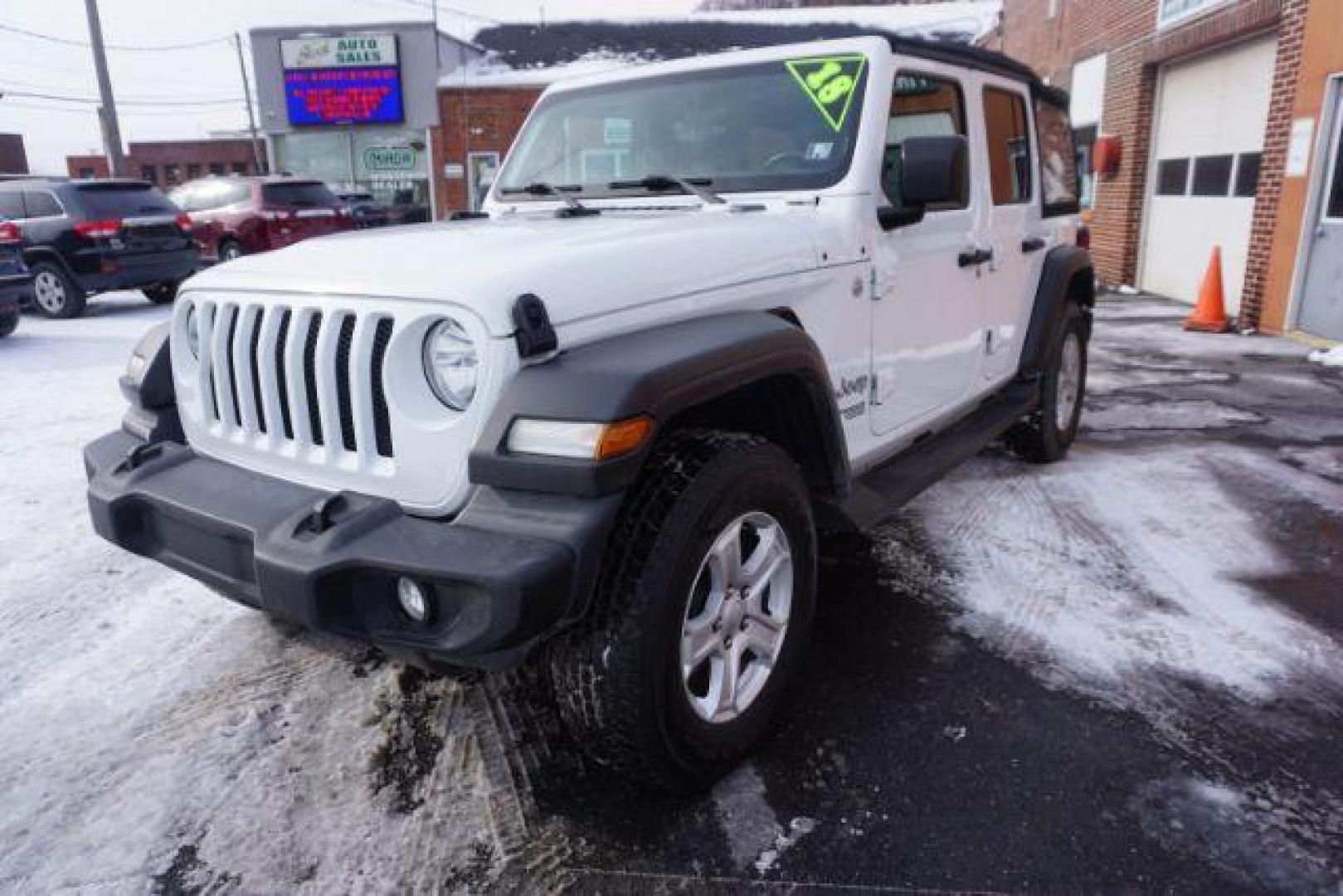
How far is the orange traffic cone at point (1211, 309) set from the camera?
9.53m

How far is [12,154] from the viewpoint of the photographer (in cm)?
4094

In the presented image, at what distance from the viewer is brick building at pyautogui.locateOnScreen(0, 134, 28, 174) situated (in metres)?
40.2

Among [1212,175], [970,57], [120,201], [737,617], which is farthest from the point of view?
[120,201]

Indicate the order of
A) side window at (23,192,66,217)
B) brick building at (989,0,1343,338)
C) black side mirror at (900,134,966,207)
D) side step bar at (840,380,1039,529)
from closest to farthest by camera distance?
black side mirror at (900,134,966,207) → side step bar at (840,380,1039,529) → brick building at (989,0,1343,338) → side window at (23,192,66,217)

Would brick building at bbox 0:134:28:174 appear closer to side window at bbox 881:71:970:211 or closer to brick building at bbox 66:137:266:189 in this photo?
brick building at bbox 66:137:266:189

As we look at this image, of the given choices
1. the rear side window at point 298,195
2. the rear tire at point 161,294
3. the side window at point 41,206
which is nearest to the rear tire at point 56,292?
the side window at point 41,206

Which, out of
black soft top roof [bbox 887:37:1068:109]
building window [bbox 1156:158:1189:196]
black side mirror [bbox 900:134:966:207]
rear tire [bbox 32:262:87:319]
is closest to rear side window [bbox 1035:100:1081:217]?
black soft top roof [bbox 887:37:1068:109]

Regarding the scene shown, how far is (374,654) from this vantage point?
3.23 metres

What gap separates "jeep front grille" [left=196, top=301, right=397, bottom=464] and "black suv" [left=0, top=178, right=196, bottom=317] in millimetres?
10190

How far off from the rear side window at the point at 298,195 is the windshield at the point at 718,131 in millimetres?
12011

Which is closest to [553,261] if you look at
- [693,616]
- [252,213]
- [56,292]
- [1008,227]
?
[693,616]

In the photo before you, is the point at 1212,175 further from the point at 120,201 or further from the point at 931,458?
the point at 120,201

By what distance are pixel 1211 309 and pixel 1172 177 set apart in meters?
2.98

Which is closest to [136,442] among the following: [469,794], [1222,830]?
[469,794]
